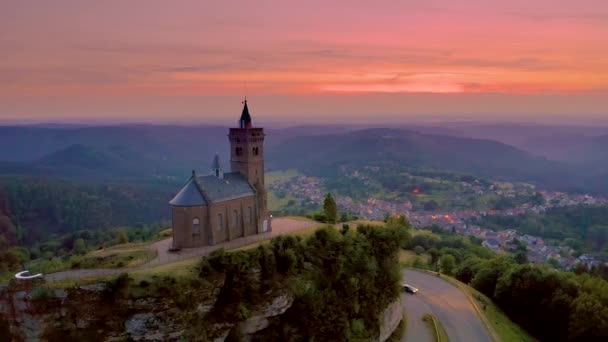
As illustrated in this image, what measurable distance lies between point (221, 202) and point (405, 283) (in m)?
27.2

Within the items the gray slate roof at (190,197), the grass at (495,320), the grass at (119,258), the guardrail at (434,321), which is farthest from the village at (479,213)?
the grass at (119,258)

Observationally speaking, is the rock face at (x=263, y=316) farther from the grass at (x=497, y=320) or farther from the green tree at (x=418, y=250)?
the green tree at (x=418, y=250)

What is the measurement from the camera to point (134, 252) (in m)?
35.4

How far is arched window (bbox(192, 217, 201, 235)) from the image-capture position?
36.5m

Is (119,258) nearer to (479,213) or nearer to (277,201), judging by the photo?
(277,201)

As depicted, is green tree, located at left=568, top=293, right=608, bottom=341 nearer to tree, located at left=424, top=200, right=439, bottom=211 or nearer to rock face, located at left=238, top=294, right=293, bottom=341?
rock face, located at left=238, top=294, right=293, bottom=341

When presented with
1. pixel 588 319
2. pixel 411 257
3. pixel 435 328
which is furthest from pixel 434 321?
pixel 411 257

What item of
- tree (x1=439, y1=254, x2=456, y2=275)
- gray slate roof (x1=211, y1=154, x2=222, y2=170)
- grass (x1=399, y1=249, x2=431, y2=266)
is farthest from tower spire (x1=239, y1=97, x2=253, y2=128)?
tree (x1=439, y1=254, x2=456, y2=275)

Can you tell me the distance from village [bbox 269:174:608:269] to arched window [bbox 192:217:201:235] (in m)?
56.1

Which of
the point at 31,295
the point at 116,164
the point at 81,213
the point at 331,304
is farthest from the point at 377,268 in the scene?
the point at 116,164

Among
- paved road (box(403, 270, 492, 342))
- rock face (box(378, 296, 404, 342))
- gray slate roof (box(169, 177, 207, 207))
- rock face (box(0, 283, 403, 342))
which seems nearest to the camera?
rock face (box(0, 283, 403, 342))

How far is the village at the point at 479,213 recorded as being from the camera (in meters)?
96.0

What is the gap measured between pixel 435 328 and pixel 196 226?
24.1m

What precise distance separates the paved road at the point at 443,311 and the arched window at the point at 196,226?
21.2 meters
